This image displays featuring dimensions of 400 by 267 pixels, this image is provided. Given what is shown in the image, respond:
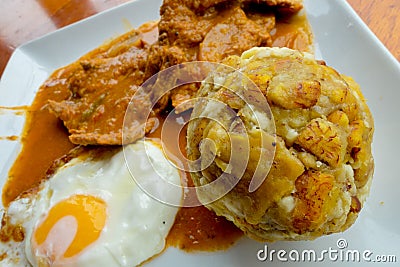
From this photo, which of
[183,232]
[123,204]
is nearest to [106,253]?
[123,204]

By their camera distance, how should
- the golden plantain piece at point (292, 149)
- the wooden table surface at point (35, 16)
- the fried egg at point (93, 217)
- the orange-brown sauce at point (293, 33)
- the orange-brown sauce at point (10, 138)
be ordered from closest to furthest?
the golden plantain piece at point (292, 149), the fried egg at point (93, 217), the orange-brown sauce at point (10, 138), the orange-brown sauce at point (293, 33), the wooden table surface at point (35, 16)

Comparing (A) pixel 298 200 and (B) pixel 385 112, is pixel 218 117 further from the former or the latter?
(B) pixel 385 112

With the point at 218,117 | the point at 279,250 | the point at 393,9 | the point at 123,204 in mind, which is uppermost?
the point at 218,117

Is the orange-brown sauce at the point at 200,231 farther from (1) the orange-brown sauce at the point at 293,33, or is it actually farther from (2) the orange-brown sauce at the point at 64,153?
(1) the orange-brown sauce at the point at 293,33

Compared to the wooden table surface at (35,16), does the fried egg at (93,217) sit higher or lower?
lower

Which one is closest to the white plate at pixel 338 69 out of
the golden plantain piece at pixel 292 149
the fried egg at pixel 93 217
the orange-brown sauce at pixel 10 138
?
the orange-brown sauce at pixel 10 138

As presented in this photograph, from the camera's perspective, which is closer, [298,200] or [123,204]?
[298,200]

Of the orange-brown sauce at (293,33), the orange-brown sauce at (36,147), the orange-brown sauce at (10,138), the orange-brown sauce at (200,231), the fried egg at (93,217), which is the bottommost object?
the orange-brown sauce at (200,231)

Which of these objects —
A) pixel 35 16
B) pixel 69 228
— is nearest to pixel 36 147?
pixel 69 228
